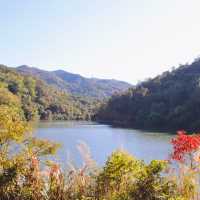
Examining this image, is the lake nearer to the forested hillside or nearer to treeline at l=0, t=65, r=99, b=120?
the forested hillside

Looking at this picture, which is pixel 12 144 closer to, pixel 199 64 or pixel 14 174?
pixel 14 174

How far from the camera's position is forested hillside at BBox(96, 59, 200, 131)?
196 feet

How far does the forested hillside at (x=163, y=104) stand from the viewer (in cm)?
5966

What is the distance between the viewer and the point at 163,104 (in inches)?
2704

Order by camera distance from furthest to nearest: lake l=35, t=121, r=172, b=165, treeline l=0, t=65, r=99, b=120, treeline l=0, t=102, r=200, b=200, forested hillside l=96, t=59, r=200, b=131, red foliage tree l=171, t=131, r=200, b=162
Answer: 1. treeline l=0, t=65, r=99, b=120
2. forested hillside l=96, t=59, r=200, b=131
3. lake l=35, t=121, r=172, b=165
4. red foliage tree l=171, t=131, r=200, b=162
5. treeline l=0, t=102, r=200, b=200

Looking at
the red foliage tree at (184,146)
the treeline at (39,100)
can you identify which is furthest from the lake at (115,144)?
the treeline at (39,100)

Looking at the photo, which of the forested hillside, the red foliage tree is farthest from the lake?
the forested hillside

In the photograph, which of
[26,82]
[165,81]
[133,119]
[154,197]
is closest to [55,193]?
[154,197]

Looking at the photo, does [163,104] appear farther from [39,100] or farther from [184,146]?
[184,146]

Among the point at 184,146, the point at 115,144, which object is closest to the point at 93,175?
the point at 184,146

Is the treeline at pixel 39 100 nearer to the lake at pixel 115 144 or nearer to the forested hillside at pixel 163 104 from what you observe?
the forested hillside at pixel 163 104

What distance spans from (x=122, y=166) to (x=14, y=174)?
1.05 m

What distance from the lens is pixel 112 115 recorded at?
84.2 m

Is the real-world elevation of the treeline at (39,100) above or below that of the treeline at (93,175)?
above
